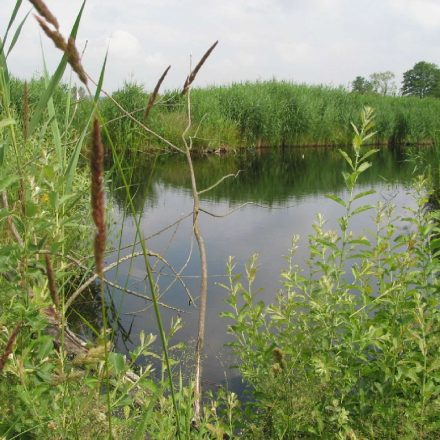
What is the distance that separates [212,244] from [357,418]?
3909 millimetres

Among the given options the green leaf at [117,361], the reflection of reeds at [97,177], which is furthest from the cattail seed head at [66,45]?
the green leaf at [117,361]

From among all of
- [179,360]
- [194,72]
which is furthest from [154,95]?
[179,360]

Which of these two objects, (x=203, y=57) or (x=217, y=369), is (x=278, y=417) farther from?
(x=217, y=369)

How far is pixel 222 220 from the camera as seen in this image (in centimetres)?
684

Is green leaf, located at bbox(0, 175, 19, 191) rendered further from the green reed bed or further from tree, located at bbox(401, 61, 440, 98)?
tree, located at bbox(401, 61, 440, 98)

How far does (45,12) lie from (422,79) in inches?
2989

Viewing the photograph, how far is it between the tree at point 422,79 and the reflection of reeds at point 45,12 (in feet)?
234

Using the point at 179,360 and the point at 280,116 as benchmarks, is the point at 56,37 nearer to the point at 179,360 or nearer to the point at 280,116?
the point at 179,360

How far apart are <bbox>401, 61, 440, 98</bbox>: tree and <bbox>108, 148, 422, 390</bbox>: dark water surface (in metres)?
58.9

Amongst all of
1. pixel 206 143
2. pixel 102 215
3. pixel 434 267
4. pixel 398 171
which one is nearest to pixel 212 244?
pixel 434 267

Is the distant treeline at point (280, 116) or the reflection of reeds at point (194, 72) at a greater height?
the distant treeline at point (280, 116)

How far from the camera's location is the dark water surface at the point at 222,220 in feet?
A: 10.9

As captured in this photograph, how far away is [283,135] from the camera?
17.7 metres

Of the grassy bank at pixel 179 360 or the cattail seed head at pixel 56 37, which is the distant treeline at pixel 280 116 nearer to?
the grassy bank at pixel 179 360
